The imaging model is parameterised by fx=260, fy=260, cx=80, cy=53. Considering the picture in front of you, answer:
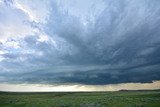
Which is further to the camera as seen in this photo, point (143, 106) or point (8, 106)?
point (8, 106)

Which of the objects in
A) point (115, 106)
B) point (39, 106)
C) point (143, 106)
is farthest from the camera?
point (39, 106)

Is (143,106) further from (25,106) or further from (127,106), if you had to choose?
(25,106)

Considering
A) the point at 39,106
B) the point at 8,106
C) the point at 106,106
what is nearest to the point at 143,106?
the point at 106,106

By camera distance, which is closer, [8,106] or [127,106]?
[127,106]

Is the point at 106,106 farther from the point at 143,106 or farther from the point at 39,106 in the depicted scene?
the point at 39,106

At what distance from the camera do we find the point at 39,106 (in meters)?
89.1

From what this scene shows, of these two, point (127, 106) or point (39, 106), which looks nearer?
point (127, 106)

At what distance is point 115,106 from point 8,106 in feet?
130

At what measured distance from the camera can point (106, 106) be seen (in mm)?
77125

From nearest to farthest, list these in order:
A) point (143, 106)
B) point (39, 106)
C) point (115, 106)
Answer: point (143, 106), point (115, 106), point (39, 106)

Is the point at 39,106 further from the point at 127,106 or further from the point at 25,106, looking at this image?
the point at 127,106

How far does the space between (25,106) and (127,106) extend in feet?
119

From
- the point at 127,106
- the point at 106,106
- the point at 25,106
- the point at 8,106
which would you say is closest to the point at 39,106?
the point at 25,106

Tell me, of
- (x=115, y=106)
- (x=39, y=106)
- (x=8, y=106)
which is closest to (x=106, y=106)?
(x=115, y=106)
